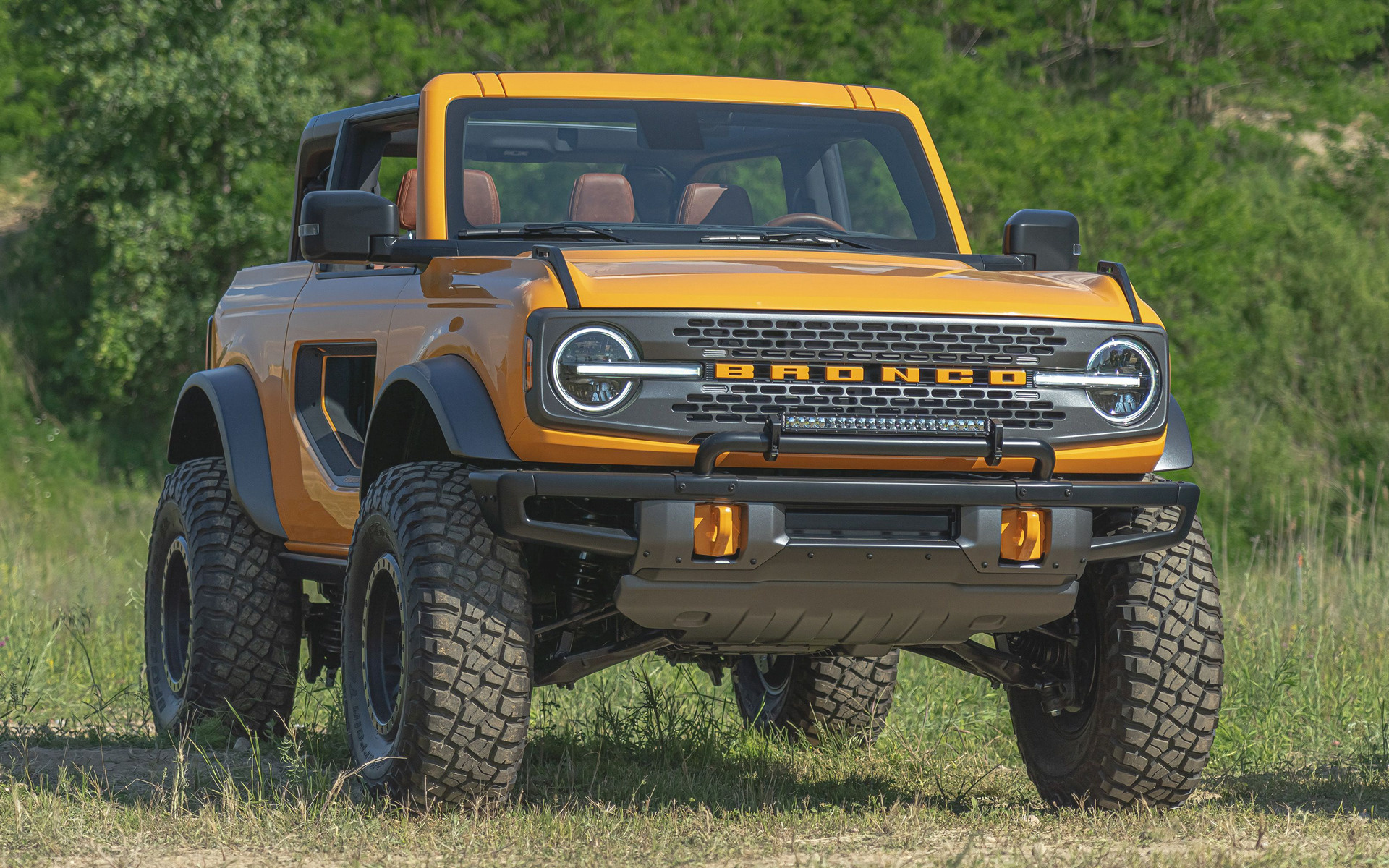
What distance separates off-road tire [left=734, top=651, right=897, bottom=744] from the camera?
21.6ft

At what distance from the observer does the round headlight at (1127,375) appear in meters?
4.20

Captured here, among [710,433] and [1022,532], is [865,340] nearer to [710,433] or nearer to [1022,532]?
[710,433]

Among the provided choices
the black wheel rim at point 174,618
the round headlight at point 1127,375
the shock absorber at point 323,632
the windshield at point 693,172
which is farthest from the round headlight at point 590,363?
the black wheel rim at point 174,618

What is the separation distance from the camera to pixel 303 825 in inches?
171

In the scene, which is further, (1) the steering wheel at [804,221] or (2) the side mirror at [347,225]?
(1) the steering wheel at [804,221]

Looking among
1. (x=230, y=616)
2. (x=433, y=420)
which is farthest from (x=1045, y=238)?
(x=230, y=616)

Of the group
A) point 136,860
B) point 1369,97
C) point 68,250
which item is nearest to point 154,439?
point 68,250

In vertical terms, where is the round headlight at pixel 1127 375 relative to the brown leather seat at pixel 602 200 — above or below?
below

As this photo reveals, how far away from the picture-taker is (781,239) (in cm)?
505

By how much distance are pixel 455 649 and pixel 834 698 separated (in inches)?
111

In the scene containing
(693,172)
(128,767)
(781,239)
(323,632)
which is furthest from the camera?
(323,632)

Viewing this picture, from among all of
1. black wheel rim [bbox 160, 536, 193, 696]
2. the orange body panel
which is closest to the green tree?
black wheel rim [bbox 160, 536, 193, 696]

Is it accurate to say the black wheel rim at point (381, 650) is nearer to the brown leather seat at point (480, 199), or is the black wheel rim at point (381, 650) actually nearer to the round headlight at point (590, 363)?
the round headlight at point (590, 363)

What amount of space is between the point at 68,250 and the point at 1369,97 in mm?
21663
